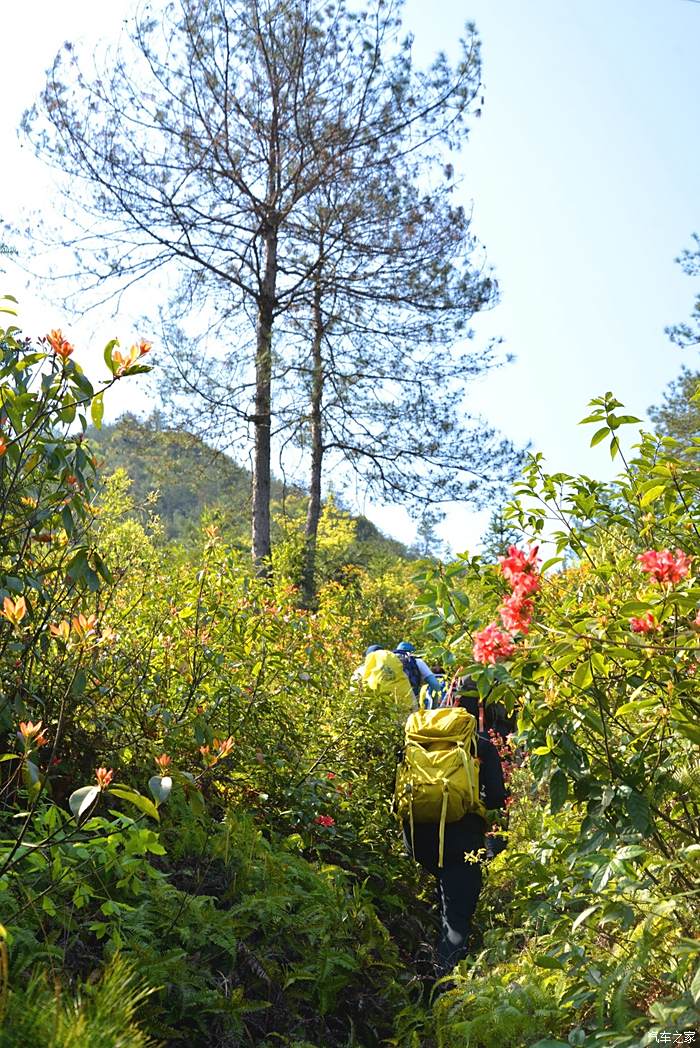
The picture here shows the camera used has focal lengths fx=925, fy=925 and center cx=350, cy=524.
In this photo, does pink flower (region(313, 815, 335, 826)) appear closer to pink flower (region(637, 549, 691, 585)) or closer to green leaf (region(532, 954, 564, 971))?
green leaf (region(532, 954, 564, 971))

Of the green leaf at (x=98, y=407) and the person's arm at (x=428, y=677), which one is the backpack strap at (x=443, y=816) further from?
the green leaf at (x=98, y=407)

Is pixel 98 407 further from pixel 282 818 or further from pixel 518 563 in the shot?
pixel 282 818

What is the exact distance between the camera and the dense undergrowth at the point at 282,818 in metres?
2.36

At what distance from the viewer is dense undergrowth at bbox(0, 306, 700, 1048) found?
2359mm

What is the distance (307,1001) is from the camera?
3.08 m

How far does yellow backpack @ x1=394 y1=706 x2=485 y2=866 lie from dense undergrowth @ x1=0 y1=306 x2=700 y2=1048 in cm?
41

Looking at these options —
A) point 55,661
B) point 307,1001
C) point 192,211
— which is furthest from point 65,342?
point 192,211

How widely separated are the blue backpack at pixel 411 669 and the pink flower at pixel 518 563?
118 inches

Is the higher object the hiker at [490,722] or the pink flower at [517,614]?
the pink flower at [517,614]

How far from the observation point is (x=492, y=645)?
8.03 feet

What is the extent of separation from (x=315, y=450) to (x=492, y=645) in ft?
45.7

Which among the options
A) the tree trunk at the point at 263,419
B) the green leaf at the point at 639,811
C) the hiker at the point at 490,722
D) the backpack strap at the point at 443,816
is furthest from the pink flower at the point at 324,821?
the tree trunk at the point at 263,419

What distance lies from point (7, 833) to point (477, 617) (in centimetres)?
161

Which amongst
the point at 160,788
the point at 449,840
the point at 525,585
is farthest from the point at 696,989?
the point at 449,840
